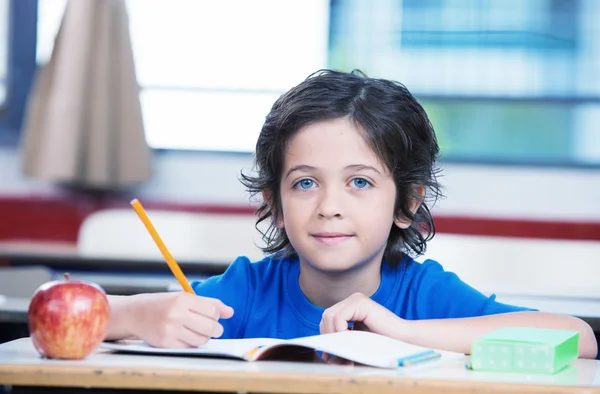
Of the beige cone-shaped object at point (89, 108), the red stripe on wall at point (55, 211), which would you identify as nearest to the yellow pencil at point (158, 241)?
the red stripe on wall at point (55, 211)

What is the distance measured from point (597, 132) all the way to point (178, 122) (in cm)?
203

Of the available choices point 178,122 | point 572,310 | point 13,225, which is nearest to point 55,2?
point 178,122

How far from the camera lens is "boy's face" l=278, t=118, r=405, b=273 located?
141 cm

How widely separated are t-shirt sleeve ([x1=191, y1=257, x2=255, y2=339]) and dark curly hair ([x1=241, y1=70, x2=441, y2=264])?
11 centimetres

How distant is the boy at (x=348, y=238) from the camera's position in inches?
50.6

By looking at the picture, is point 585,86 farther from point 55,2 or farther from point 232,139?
point 55,2

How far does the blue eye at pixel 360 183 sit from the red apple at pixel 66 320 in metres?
0.50

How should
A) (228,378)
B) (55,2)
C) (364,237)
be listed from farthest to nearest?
(55,2) → (364,237) → (228,378)

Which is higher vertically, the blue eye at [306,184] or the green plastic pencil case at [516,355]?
the blue eye at [306,184]

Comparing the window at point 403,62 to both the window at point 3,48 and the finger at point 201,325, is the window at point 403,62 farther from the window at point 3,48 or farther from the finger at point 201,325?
the finger at point 201,325

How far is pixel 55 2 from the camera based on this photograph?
180 inches

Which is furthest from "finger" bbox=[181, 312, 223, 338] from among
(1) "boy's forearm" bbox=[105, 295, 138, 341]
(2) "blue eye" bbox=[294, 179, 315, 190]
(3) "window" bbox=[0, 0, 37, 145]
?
(3) "window" bbox=[0, 0, 37, 145]

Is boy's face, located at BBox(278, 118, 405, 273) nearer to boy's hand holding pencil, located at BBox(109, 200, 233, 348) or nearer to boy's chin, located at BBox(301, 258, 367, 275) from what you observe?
boy's chin, located at BBox(301, 258, 367, 275)

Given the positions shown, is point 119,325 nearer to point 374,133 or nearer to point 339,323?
point 339,323
